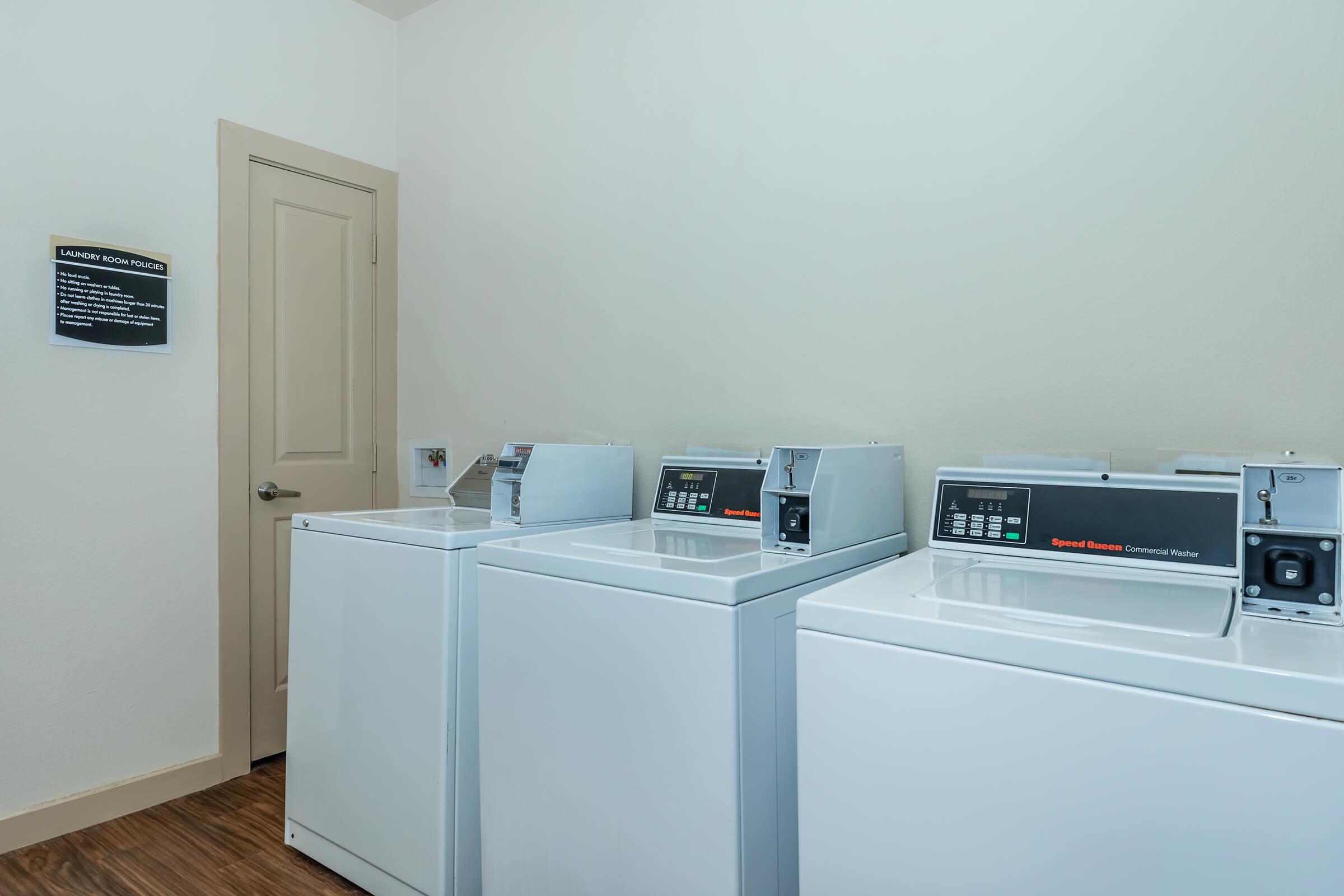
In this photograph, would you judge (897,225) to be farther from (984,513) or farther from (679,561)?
(679,561)

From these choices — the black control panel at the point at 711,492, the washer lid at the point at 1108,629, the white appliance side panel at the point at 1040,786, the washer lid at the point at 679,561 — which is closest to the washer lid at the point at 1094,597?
the washer lid at the point at 1108,629

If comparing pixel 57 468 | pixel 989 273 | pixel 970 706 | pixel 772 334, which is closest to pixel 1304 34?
pixel 989 273

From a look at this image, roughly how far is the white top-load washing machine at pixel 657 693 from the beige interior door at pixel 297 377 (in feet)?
4.77

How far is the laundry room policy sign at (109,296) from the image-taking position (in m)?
2.21

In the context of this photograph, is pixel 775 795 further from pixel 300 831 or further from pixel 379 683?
pixel 300 831

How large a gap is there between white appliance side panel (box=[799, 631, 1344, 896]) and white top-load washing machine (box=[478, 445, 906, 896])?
6.6 inches

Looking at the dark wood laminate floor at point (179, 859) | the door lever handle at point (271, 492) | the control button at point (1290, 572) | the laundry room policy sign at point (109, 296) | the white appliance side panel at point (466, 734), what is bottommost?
the dark wood laminate floor at point (179, 859)

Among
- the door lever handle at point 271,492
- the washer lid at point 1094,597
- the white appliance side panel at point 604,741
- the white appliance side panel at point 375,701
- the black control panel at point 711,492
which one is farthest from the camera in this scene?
the door lever handle at point 271,492

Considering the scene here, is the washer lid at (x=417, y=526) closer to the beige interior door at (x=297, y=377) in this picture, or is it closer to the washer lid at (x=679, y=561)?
the washer lid at (x=679, y=561)

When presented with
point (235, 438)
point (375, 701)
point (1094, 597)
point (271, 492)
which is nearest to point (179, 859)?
point (375, 701)

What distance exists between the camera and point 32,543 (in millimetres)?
2174

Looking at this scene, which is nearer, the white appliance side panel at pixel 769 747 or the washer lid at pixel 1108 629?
the washer lid at pixel 1108 629

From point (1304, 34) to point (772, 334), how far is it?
118 cm

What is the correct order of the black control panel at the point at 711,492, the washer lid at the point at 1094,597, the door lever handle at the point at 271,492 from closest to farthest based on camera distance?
the washer lid at the point at 1094,597, the black control panel at the point at 711,492, the door lever handle at the point at 271,492
